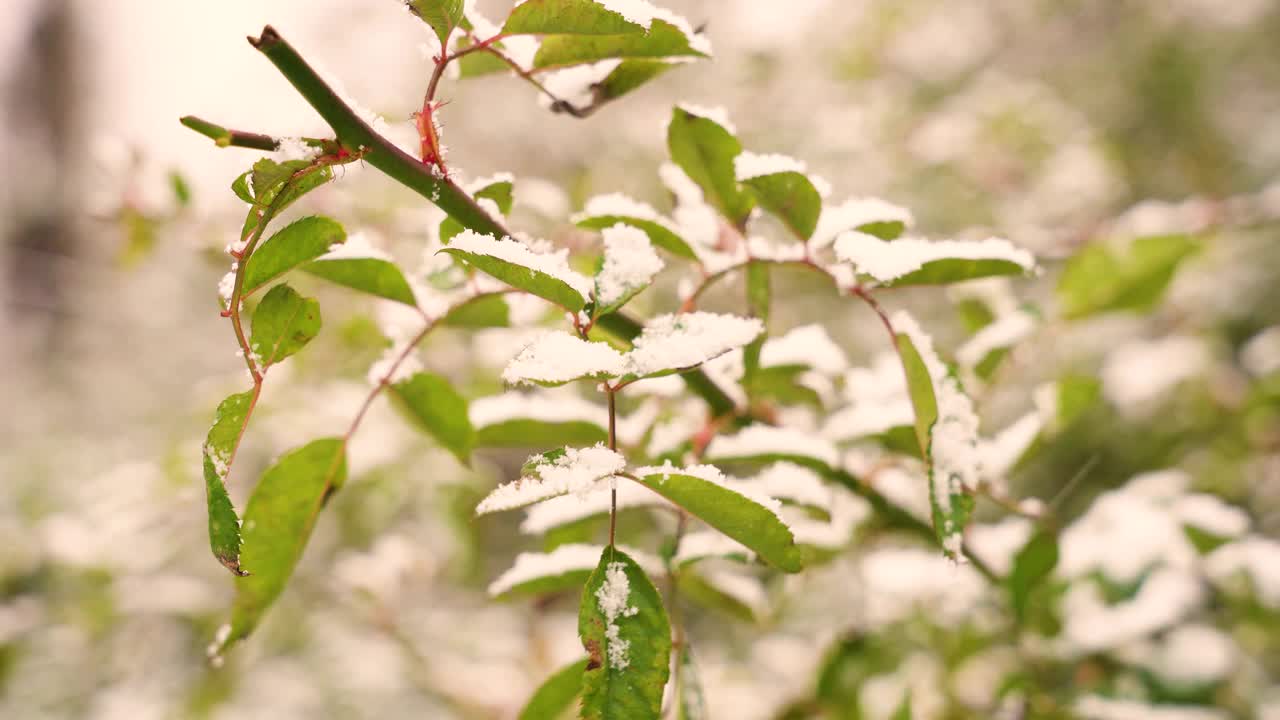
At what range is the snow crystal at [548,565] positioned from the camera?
2.26 feet

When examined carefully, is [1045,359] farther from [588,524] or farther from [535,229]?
[588,524]

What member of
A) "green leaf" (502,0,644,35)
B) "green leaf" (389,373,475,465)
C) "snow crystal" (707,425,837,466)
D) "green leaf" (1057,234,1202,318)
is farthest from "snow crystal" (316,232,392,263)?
"green leaf" (1057,234,1202,318)

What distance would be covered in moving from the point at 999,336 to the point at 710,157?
1.37ft

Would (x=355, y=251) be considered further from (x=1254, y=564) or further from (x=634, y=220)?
(x=1254, y=564)

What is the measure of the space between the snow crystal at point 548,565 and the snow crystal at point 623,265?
0.26 m

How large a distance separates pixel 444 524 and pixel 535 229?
0.56 m

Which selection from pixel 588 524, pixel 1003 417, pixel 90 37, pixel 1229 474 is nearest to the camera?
pixel 588 524

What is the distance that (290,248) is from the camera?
0.53 m

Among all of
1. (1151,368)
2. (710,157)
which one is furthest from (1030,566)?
(1151,368)

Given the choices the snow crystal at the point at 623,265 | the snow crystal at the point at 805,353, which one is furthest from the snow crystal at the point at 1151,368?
the snow crystal at the point at 623,265

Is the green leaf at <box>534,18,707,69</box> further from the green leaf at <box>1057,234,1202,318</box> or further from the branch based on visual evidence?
the green leaf at <box>1057,234,1202,318</box>

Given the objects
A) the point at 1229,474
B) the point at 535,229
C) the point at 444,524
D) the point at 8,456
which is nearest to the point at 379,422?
the point at 444,524

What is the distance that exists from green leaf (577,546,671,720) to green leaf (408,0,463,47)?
0.34 m

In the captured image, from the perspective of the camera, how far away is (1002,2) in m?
3.08
